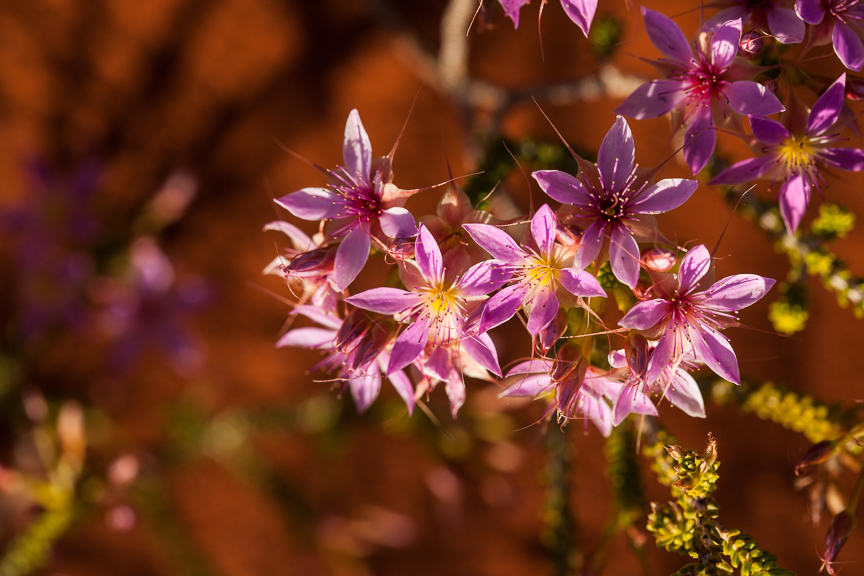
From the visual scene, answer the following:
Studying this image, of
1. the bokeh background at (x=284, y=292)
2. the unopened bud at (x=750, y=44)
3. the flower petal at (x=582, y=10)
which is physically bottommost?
the bokeh background at (x=284, y=292)

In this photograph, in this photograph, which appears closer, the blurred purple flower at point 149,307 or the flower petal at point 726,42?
the flower petal at point 726,42

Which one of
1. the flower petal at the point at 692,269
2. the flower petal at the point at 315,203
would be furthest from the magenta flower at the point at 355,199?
the flower petal at the point at 692,269

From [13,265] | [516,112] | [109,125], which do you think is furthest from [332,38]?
[13,265]

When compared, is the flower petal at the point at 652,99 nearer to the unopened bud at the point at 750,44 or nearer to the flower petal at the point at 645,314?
the unopened bud at the point at 750,44

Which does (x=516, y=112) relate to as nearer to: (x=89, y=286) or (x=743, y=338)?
(x=743, y=338)

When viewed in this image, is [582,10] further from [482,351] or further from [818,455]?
[818,455]

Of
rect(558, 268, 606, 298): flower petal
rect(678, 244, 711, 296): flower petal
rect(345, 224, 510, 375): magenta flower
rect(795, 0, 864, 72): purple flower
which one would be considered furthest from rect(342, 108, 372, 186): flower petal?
rect(795, 0, 864, 72): purple flower

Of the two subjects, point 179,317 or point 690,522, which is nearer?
point 690,522
